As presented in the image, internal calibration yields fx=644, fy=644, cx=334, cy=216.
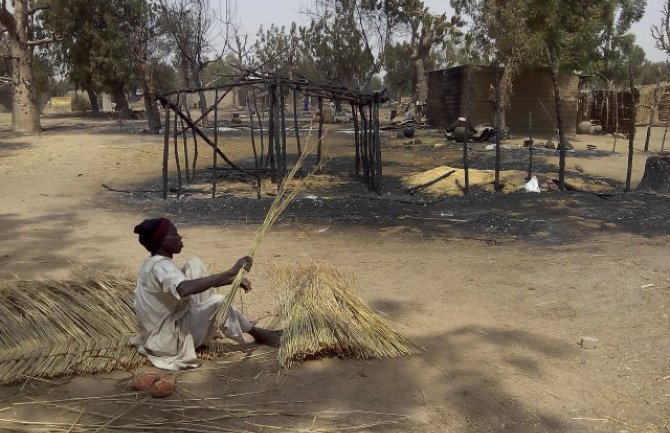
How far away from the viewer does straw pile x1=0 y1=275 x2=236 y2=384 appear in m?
3.42

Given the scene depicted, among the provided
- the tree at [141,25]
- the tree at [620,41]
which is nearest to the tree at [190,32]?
the tree at [141,25]

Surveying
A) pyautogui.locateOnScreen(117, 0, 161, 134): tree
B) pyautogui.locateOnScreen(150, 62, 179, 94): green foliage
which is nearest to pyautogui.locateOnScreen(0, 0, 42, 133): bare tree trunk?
pyautogui.locateOnScreen(117, 0, 161, 134): tree

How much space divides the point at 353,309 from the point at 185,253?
3171mm

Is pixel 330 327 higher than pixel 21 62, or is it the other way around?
pixel 21 62

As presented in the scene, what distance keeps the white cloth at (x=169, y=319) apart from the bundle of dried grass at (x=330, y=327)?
15.5 inches

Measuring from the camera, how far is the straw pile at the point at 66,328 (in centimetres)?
342

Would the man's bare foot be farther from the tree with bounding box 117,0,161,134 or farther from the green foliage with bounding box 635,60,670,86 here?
the green foliage with bounding box 635,60,670,86

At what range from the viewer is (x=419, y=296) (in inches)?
197

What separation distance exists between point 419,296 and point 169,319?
6.98ft

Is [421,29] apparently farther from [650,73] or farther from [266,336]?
[266,336]

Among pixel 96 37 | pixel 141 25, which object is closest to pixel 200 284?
pixel 141 25

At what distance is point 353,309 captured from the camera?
377 centimetres

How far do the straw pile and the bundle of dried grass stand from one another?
48cm

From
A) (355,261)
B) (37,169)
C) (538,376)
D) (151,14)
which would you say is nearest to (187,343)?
(538,376)
